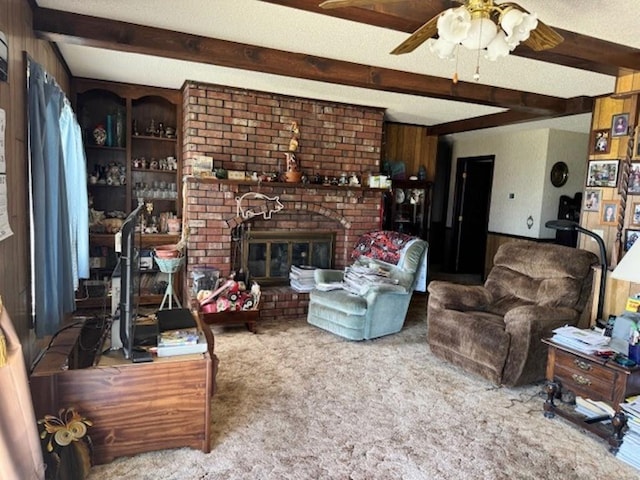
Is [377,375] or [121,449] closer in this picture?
[121,449]

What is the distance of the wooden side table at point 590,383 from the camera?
2367mm

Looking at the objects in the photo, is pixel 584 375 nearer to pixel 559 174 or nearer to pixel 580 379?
pixel 580 379

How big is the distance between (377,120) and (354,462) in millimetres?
3870

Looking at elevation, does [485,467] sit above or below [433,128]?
below

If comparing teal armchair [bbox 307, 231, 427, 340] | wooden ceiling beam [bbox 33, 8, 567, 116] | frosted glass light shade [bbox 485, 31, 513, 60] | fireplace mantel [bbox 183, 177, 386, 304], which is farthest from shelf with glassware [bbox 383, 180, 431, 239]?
frosted glass light shade [bbox 485, 31, 513, 60]

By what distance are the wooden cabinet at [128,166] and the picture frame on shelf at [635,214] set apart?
413 centimetres

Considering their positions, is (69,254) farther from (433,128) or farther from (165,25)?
(433,128)

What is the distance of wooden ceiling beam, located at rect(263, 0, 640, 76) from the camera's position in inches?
84.5

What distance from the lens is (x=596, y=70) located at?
2.99 meters

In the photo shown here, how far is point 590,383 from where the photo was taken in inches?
99.2

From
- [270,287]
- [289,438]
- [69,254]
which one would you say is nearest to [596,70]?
[289,438]

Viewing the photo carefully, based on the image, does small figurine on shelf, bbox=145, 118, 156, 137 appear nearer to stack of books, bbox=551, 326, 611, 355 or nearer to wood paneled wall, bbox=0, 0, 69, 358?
wood paneled wall, bbox=0, 0, 69, 358

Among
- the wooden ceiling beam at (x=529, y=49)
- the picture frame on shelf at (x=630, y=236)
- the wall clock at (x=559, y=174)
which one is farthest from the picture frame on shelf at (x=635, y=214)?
the wall clock at (x=559, y=174)

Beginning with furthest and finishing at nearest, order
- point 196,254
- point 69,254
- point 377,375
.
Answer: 1. point 196,254
2. point 377,375
3. point 69,254
